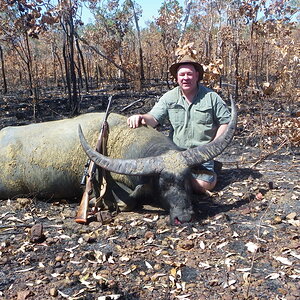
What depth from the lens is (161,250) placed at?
3.33 metres

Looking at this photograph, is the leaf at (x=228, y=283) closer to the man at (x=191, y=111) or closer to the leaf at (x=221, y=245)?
the leaf at (x=221, y=245)

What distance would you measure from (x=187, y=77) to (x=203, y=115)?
536mm

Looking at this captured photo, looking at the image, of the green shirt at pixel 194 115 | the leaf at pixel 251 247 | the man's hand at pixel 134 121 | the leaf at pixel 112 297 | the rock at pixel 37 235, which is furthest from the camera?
the green shirt at pixel 194 115

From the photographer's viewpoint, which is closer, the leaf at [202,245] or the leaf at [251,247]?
the leaf at [251,247]

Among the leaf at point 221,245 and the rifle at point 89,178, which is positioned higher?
the rifle at point 89,178

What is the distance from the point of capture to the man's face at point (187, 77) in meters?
4.70

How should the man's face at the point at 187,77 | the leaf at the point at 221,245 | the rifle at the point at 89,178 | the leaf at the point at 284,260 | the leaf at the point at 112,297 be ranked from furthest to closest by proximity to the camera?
1. the man's face at the point at 187,77
2. the rifle at the point at 89,178
3. the leaf at the point at 221,245
4. the leaf at the point at 284,260
5. the leaf at the point at 112,297

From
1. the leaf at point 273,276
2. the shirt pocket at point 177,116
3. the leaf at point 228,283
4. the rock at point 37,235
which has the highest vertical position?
the shirt pocket at point 177,116

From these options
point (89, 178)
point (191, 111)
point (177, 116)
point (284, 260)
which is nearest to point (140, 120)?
point (177, 116)

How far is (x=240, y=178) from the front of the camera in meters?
5.01

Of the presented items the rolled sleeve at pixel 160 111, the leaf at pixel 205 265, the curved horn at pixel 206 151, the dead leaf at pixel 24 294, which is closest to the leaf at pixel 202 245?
the leaf at pixel 205 265

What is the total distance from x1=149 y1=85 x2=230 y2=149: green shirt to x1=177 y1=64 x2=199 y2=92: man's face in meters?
0.17

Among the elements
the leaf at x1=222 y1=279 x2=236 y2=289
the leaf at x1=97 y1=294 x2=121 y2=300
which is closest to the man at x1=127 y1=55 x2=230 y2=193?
the leaf at x1=222 y1=279 x2=236 y2=289

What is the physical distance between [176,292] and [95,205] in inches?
65.4
